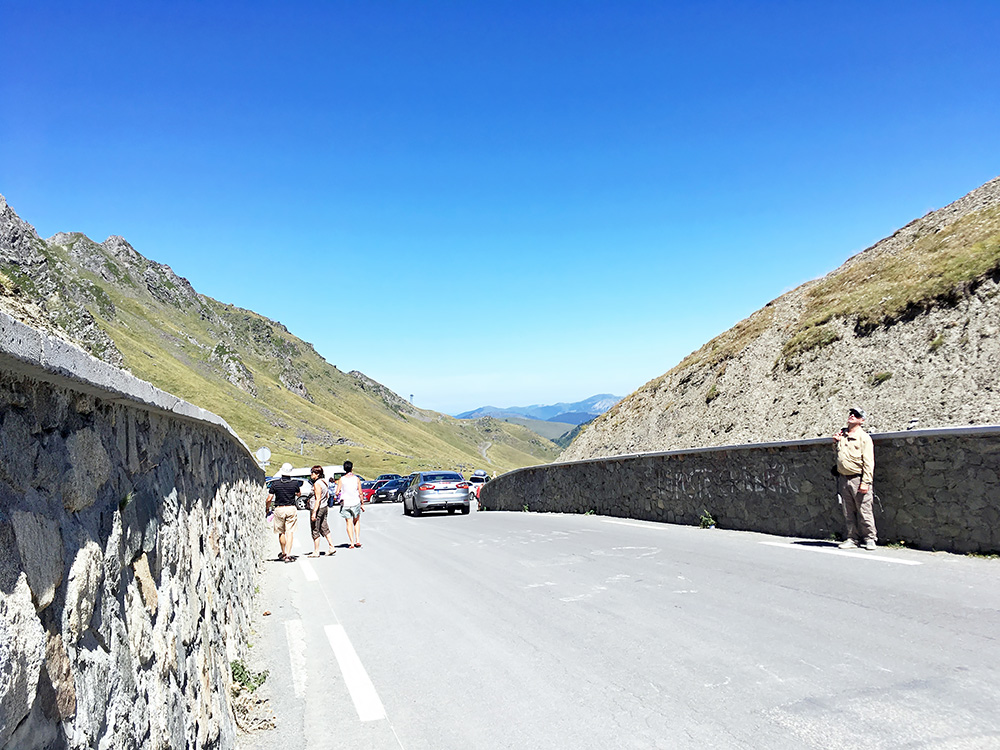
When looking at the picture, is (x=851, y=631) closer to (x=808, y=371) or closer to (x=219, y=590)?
(x=219, y=590)

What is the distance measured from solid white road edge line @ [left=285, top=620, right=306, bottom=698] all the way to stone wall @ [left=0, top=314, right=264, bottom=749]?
50.2 inches

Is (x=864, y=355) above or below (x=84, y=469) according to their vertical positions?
above

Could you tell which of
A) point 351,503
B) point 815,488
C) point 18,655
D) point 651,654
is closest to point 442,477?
point 351,503

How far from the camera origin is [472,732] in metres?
4.28

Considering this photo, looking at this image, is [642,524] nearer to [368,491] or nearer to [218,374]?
[368,491]

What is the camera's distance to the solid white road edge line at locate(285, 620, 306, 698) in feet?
17.9

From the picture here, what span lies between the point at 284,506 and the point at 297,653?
261 inches

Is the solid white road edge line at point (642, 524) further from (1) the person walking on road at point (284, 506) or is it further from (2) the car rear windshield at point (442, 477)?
(2) the car rear windshield at point (442, 477)

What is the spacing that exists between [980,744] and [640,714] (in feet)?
5.82

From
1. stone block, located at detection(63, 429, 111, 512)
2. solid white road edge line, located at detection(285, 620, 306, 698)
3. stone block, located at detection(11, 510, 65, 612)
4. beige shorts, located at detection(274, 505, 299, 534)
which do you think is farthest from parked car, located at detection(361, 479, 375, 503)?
stone block, located at detection(11, 510, 65, 612)

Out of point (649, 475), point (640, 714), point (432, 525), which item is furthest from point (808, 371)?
point (640, 714)

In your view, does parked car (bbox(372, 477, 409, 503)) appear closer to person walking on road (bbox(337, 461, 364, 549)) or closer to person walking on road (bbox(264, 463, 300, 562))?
person walking on road (bbox(337, 461, 364, 549))

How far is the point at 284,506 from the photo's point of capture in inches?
498

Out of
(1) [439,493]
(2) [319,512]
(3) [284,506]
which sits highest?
(3) [284,506]
